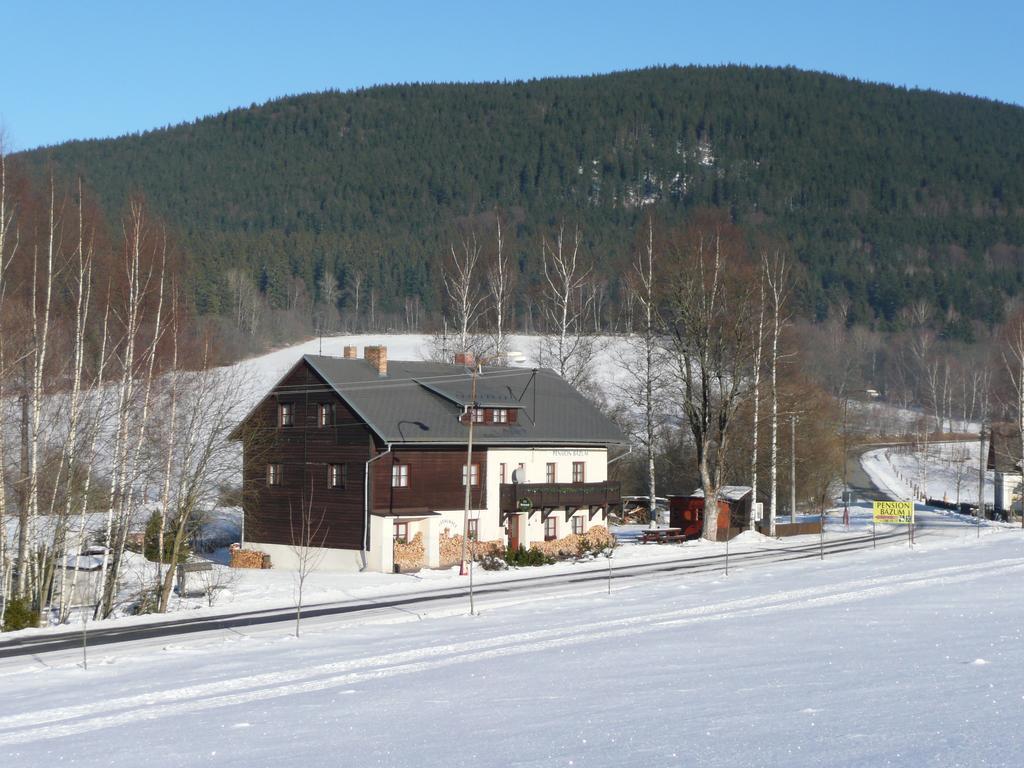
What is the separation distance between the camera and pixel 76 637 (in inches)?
1197

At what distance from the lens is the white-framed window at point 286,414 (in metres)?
54.3

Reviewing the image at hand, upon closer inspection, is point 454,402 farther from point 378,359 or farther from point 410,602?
point 410,602

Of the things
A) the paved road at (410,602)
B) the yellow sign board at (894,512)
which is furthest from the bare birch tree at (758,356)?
the paved road at (410,602)

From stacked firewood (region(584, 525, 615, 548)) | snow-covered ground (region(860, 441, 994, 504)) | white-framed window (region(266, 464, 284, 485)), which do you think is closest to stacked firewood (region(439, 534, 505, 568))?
stacked firewood (region(584, 525, 615, 548))

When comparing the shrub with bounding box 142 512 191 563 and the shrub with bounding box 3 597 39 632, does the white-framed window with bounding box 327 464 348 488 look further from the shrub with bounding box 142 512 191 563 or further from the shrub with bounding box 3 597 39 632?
the shrub with bounding box 3 597 39 632

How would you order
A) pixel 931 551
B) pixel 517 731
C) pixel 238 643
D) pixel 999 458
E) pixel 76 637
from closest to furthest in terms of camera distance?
pixel 517 731 < pixel 238 643 < pixel 76 637 < pixel 931 551 < pixel 999 458

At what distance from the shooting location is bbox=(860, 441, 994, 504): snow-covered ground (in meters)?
99.6

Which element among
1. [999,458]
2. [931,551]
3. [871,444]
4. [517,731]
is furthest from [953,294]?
[517,731]

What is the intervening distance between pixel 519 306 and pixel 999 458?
95257 mm

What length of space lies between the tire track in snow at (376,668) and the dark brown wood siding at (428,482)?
20308mm

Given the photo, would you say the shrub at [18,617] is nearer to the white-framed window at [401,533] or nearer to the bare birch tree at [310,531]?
the bare birch tree at [310,531]

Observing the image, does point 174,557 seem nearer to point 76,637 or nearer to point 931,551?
point 76,637

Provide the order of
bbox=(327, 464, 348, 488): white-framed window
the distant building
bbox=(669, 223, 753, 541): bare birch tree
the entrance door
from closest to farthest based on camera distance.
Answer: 1. bbox=(327, 464, 348, 488): white-framed window
2. the entrance door
3. bbox=(669, 223, 753, 541): bare birch tree
4. the distant building

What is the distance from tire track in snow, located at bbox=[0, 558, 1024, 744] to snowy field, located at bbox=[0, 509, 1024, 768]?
82 millimetres
